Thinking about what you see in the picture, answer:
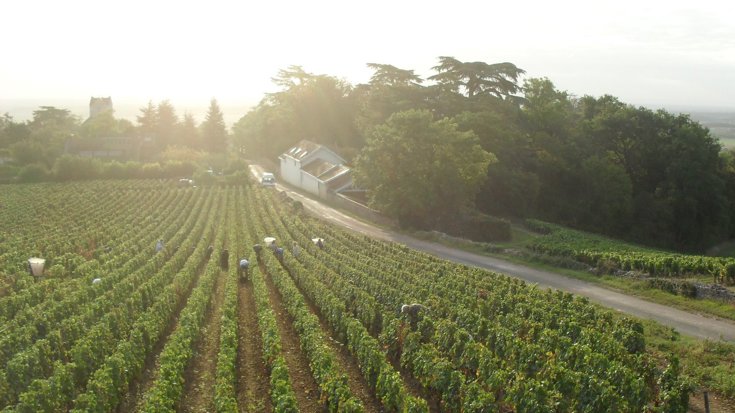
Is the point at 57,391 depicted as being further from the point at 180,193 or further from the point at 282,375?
the point at 180,193

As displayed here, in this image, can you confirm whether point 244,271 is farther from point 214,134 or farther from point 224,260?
point 214,134

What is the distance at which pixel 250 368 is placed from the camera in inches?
683

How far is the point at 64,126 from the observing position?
128m

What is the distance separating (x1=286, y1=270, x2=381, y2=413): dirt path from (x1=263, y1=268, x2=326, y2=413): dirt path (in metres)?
0.98

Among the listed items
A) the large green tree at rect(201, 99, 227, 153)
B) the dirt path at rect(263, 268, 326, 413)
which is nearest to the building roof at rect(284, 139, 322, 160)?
the large green tree at rect(201, 99, 227, 153)

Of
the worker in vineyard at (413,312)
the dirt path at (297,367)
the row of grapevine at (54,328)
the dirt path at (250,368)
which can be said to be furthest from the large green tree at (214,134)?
the worker in vineyard at (413,312)

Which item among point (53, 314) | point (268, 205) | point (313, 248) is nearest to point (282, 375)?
point (53, 314)

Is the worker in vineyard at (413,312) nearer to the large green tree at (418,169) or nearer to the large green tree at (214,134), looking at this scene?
the large green tree at (418,169)

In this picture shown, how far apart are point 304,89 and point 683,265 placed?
7177cm

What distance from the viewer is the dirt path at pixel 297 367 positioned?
49.2 feet

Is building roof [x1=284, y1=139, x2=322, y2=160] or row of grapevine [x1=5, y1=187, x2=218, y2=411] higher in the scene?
building roof [x1=284, y1=139, x2=322, y2=160]

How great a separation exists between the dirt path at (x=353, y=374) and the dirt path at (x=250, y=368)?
221cm

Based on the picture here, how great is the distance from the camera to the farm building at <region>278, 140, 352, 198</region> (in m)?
62.6

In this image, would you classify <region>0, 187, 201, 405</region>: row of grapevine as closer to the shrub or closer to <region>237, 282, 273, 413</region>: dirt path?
<region>237, 282, 273, 413</region>: dirt path
